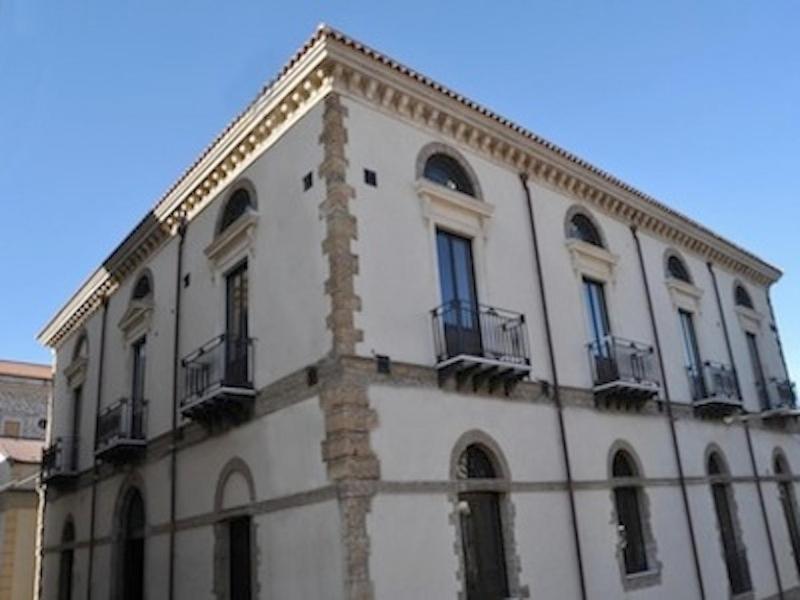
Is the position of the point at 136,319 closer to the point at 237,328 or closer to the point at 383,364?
the point at 237,328

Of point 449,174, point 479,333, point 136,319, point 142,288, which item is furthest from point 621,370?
point 142,288

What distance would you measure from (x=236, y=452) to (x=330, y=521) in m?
3.11

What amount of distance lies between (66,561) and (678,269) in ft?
60.2

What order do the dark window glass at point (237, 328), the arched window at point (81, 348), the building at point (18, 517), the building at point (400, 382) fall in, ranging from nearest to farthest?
1. the building at point (400, 382)
2. the dark window glass at point (237, 328)
3. the arched window at point (81, 348)
4. the building at point (18, 517)

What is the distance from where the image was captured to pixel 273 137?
12461 millimetres

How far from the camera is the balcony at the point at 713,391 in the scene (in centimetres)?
1702

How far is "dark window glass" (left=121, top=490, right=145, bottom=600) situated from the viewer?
590 inches

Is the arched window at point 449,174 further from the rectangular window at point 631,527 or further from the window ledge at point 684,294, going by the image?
the window ledge at point 684,294

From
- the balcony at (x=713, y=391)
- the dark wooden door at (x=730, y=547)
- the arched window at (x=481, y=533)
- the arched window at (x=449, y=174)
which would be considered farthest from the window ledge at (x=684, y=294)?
the arched window at (x=481, y=533)

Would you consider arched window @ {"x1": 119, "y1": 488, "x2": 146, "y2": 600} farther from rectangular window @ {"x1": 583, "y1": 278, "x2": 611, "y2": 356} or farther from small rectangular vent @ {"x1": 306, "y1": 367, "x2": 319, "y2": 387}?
rectangular window @ {"x1": 583, "y1": 278, "x2": 611, "y2": 356}

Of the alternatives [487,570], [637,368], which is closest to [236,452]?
[487,570]

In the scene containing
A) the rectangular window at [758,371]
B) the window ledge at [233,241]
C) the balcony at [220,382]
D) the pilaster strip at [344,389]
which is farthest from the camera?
the rectangular window at [758,371]

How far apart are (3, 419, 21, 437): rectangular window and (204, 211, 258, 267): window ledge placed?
2379 cm

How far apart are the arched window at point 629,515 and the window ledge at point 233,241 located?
8.43 m
